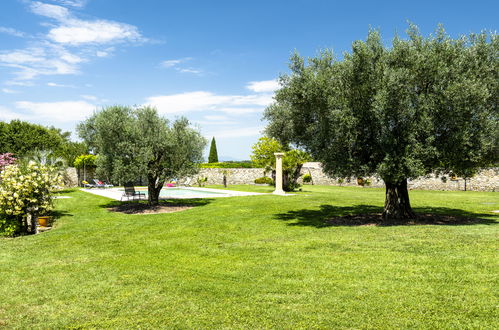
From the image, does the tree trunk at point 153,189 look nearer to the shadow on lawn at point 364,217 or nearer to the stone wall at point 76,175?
the shadow on lawn at point 364,217

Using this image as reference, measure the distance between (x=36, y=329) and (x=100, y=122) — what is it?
1429cm

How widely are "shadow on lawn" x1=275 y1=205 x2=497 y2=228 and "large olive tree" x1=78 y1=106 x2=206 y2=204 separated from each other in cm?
642

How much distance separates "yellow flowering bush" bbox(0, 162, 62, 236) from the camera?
13055 mm

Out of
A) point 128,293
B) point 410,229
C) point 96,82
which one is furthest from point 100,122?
point 410,229

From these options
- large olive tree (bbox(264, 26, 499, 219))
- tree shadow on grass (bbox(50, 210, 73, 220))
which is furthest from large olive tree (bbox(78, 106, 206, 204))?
large olive tree (bbox(264, 26, 499, 219))

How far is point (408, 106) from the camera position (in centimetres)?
1080

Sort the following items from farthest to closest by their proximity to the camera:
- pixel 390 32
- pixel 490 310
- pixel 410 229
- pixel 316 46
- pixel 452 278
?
pixel 316 46 < pixel 390 32 < pixel 410 229 < pixel 452 278 < pixel 490 310

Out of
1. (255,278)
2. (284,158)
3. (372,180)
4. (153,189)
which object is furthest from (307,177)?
(255,278)

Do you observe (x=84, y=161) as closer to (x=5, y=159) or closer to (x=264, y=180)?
(x=5, y=159)

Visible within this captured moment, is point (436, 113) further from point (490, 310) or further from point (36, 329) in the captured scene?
point (36, 329)

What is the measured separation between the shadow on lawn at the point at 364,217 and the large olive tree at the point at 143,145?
642 centimetres

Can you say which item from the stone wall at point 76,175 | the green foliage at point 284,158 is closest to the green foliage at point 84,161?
the stone wall at point 76,175

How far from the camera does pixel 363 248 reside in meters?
8.42

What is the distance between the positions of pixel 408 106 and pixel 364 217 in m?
5.35
